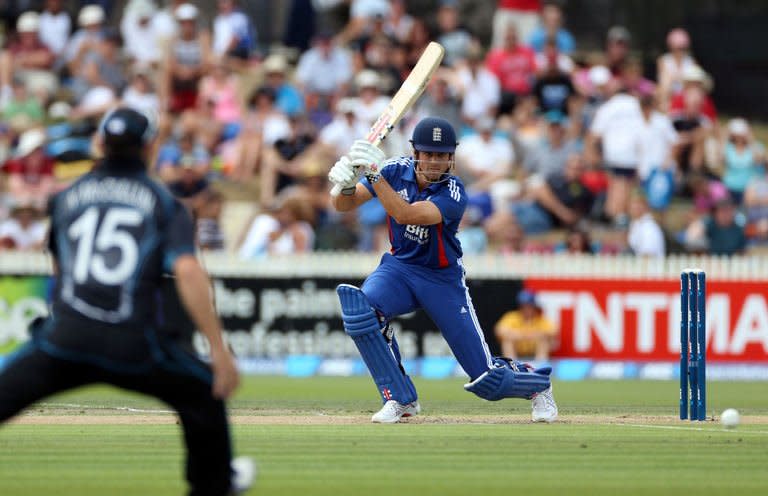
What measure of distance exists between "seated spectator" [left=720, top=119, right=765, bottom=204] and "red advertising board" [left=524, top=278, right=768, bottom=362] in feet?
9.36

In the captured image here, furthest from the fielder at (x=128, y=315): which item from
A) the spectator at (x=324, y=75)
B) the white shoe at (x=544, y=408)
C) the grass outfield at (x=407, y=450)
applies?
the spectator at (x=324, y=75)

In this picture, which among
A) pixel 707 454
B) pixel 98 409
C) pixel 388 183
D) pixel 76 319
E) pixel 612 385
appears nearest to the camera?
pixel 76 319

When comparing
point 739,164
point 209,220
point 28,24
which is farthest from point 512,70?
point 28,24

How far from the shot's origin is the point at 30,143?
2017 centimetres

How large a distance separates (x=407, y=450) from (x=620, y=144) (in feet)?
39.1

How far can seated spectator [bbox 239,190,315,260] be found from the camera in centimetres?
1916

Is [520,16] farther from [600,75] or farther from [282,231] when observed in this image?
[282,231]

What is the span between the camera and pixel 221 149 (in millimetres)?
21594

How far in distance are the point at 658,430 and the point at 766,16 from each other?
1596 centimetres

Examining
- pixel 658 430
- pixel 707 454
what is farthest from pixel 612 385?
pixel 707 454

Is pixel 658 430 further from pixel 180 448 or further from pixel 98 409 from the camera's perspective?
pixel 98 409

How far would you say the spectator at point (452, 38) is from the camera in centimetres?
2250

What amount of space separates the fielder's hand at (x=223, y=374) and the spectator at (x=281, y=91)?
1524 centimetres

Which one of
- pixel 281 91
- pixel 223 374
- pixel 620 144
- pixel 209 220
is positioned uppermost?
pixel 281 91
